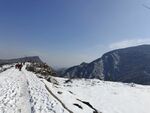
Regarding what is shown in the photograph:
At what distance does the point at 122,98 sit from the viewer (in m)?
35.3

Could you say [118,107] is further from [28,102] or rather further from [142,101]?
[28,102]

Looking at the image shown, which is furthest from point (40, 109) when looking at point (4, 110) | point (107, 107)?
point (107, 107)

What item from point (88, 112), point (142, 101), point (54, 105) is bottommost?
point (142, 101)

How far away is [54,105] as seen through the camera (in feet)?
55.3

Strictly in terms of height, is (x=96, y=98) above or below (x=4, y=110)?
below

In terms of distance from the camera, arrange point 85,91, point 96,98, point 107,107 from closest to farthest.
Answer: point 107,107, point 96,98, point 85,91

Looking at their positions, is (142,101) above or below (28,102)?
below

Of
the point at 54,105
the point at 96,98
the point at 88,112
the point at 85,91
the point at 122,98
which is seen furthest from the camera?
the point at 85,91

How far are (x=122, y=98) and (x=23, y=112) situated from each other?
76.2 ft

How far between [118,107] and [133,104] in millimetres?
4406

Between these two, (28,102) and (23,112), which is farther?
(28,102)

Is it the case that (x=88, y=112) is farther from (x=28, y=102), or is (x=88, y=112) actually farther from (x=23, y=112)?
(x=23, y=112)

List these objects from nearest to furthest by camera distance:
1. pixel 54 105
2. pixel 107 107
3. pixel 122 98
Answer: pixel 54 105, pixel 107 107, pixel 122 98

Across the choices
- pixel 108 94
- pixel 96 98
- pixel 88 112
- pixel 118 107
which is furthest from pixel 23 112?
pixel 108 94
